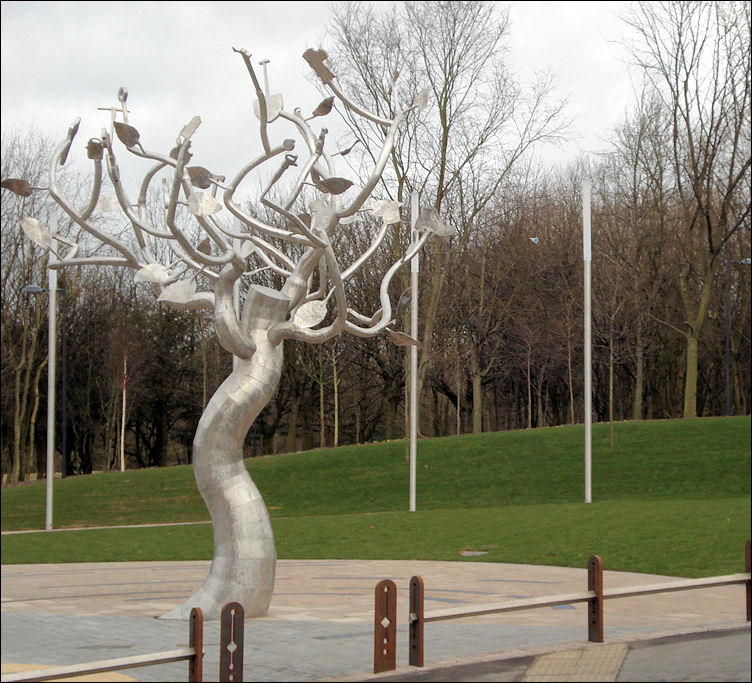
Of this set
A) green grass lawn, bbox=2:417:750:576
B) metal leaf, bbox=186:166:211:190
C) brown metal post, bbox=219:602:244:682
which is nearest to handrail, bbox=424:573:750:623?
brown metal post, bbox=219:602:244:682

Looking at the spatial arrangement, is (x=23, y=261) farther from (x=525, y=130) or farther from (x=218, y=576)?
(x=218, y=576)

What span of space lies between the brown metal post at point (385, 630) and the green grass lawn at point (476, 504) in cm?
721

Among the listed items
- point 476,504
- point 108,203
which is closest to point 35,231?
point 108,203

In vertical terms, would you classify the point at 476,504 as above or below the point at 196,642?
below

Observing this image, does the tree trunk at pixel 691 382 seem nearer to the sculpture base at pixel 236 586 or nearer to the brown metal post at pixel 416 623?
the sculpture base at pixel 236 586

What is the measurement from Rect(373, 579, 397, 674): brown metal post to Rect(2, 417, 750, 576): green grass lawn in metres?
7.21

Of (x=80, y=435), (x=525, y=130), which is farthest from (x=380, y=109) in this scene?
(x=80, y=435)

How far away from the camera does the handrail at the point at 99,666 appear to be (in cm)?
559

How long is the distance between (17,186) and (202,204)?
1769mm

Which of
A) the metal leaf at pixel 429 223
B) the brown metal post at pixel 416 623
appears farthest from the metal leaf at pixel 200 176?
the brown metal post at pixel 416 623

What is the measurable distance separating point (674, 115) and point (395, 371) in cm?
1289

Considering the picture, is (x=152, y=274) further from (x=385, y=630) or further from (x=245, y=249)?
(x=385, y=630)

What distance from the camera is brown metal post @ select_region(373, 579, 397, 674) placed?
7641 millimetres

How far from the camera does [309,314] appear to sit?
10500 millimetres
